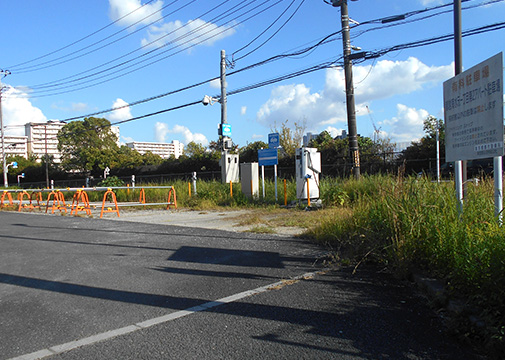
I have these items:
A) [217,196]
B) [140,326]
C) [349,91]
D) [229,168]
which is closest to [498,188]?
[140,326]

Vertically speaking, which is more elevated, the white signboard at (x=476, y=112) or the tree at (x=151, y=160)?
the tree at (x=151, y=160)

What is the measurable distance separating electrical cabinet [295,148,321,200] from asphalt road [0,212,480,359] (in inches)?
288

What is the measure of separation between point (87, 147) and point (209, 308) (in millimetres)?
62474

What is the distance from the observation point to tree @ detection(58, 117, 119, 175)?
157 ft

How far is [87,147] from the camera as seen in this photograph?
60438 millimetres

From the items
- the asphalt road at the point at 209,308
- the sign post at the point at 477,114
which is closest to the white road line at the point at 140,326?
the asphalt road at the point at 209,308

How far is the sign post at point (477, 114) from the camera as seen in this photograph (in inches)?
168

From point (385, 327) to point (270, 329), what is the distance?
1069 mm

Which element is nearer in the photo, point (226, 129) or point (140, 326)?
point (140, 326)

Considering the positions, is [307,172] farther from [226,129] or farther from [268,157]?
[226,129]

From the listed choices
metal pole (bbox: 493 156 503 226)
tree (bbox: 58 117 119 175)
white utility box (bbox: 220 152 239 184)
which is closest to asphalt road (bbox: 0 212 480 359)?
metal pole (bbox: 493 156 503 226)

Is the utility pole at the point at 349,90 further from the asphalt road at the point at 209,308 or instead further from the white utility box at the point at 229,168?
the asphalt road at the point at 209,308

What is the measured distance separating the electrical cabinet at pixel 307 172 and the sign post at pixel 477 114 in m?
8.83

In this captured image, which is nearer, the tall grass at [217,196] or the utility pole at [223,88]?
the tall grass at [217,196]
